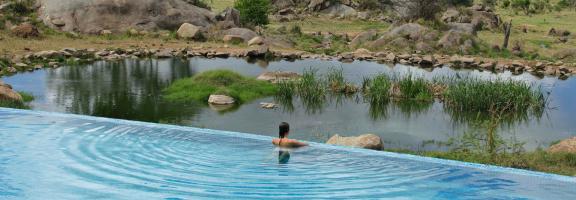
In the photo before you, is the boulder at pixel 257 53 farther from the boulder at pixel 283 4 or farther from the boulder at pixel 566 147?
the boulder at pixel 283 4

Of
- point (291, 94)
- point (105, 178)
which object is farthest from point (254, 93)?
point (105, 178)

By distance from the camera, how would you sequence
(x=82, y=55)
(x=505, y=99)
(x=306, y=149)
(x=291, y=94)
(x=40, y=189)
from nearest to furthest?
(x=40, y=189) < (x=306, y=149) < (x=505, y=99) < (x=291, y=94) < (x=82, y=55)

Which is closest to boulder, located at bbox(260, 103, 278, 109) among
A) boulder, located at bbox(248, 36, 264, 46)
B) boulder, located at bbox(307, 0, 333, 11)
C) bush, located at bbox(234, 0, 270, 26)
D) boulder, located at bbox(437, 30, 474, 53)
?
boulder, located at bbox(248, 36, 264, 46)

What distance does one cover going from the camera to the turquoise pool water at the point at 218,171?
8.23 metres

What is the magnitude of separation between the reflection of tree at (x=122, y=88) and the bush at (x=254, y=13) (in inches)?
424

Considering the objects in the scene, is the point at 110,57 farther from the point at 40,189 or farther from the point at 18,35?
the point at 40,189

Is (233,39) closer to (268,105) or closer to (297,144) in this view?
(268,105)

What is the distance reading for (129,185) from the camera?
8375 millimetres

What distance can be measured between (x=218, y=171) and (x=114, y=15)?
26.4 m

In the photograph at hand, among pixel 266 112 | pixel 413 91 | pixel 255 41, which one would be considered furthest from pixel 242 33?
pixel 266 112

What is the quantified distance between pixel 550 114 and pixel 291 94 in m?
7.12

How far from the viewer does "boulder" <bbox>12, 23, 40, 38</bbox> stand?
1121 inches

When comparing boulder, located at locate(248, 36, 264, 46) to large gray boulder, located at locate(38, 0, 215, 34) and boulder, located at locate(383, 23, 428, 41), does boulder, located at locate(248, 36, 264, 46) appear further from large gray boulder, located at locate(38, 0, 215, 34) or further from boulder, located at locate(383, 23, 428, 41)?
boulder, located at locate(383, 23, 428, 41)

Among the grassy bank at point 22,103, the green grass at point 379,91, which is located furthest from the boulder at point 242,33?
the grassy bank at point 22,103
